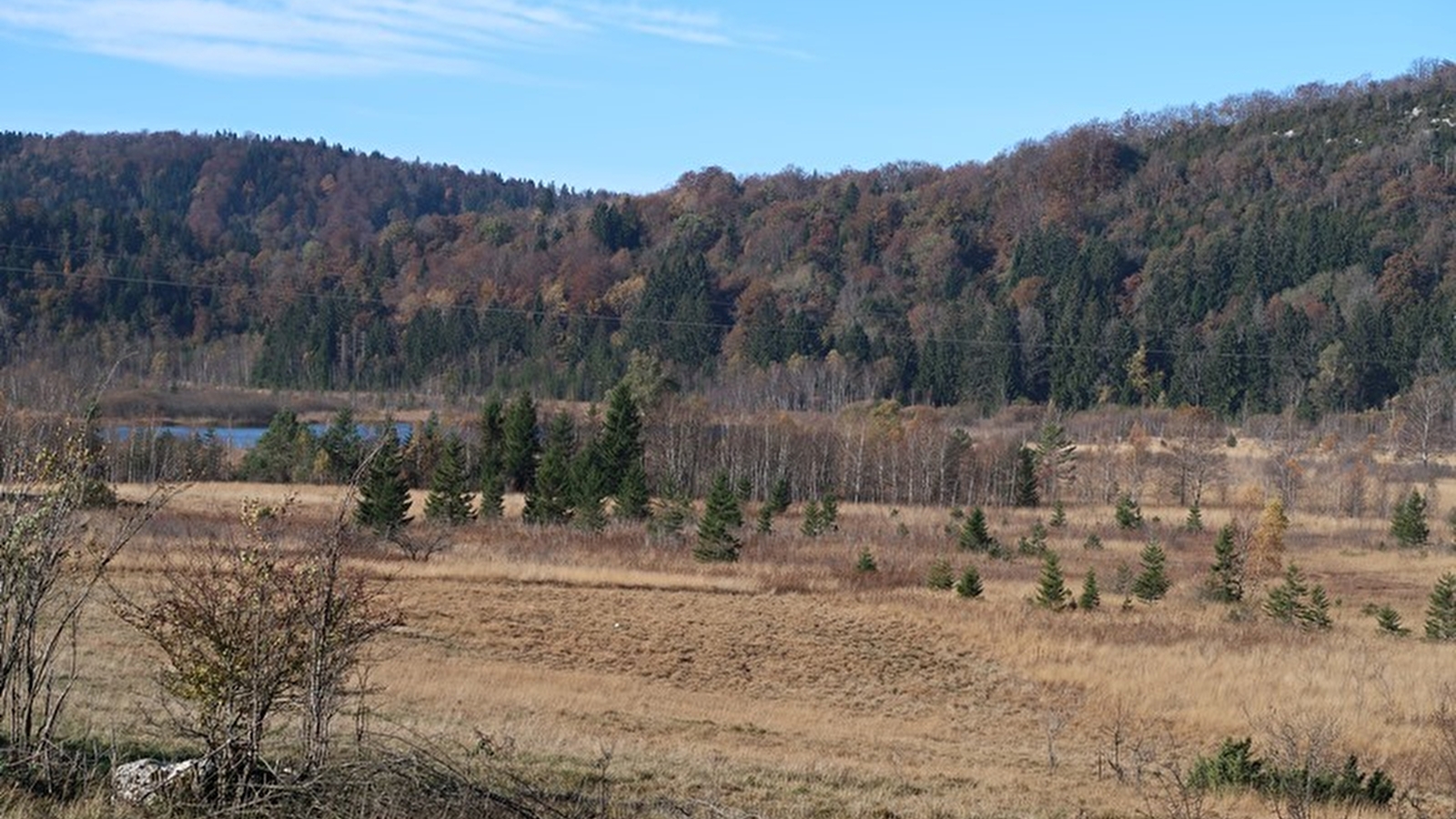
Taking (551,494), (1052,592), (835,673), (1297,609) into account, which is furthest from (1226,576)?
(551,494)

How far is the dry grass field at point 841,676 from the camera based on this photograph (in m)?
13.6

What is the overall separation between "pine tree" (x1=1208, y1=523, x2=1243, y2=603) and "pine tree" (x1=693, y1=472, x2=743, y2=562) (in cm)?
1425

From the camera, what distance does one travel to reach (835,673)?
2664 cm

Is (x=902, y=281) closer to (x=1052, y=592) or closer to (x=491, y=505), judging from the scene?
(x=491, y=505)

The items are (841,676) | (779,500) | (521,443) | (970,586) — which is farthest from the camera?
(521,443)

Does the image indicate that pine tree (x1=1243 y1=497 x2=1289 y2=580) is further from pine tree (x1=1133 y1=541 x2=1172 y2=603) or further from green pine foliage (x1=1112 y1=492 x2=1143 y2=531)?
green pine foliage (x1=1112 y1=492 x2=1143 y2=531)

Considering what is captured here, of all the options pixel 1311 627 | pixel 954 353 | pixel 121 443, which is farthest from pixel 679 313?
pixel 1311 627

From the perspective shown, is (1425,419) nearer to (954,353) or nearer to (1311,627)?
(954,353)

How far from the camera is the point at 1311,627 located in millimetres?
32406

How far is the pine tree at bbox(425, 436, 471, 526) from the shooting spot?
49.2 m

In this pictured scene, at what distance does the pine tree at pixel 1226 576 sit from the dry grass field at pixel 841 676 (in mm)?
640

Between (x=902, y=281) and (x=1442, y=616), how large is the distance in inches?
5161

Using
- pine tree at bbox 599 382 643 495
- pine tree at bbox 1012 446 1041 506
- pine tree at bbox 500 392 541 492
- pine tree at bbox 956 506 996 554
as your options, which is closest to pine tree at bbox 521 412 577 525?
pine tree at bbox 599 382 643 495

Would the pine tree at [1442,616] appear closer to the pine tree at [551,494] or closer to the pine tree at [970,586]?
the pine tree at [970,586]
